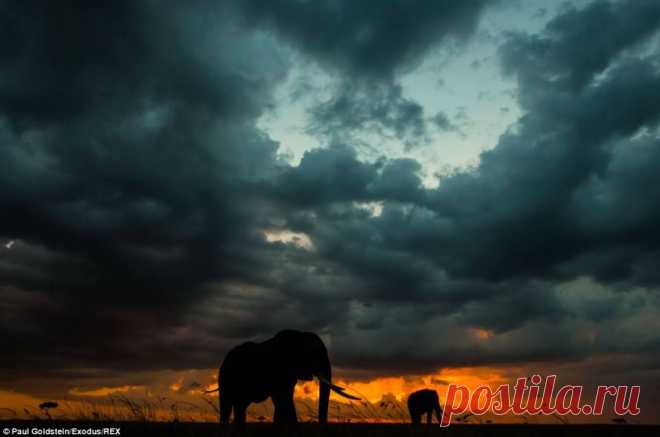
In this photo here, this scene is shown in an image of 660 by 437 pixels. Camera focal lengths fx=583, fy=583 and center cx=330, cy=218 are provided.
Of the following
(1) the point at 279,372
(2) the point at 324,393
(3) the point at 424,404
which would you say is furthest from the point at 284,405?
(3) the point at 424,404

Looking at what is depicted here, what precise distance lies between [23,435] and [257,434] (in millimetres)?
5357

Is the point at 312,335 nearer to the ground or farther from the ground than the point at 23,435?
farther from the ground

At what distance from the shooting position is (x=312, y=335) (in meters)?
27.1

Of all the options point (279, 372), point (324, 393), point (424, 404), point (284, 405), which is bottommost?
point (424, 404)

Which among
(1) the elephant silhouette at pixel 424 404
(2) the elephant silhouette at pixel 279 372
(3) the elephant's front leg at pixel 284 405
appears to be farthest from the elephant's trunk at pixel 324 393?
(1) the elephant silhouette at pixel 424 404

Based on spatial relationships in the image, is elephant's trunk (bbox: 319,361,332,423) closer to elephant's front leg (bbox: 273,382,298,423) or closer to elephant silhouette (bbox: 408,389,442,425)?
elephant's front leg (bbox: 273,382,298,423)

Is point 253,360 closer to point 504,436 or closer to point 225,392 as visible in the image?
point 225,392

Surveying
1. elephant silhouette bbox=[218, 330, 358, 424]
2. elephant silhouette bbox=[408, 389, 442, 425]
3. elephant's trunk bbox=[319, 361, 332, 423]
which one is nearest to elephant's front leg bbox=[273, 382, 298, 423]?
elephant silhouette bbox=[218, 330, 358, 424]

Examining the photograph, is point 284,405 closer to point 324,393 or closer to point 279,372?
point 279,372

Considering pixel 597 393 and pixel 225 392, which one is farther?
pixel 225 392

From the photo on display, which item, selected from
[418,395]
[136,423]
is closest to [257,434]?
[136,423]

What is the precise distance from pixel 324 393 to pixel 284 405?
6.44 ft

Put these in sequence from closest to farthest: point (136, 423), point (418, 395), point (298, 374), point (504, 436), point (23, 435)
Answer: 1. point (23, 435)
2. point (504, 436)
3. point (136, 423)
4. point (298, 374)
5. point (418, 395)

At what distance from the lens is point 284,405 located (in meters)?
25.0
